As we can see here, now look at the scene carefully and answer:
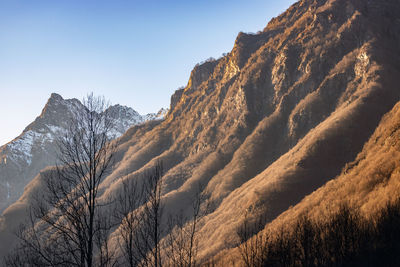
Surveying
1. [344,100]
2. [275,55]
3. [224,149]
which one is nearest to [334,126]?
[344,100]

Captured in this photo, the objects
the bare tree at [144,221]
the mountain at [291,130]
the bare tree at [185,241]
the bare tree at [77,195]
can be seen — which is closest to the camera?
the bare tree at [77,195]

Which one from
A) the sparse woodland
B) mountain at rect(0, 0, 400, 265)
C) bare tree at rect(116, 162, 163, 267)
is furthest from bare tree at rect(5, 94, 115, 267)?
mountain at rect(0, 0, 400, 265)

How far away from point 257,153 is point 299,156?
30431 millimetres

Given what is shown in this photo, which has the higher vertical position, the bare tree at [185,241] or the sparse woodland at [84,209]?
the sparse woodland at [84,209]

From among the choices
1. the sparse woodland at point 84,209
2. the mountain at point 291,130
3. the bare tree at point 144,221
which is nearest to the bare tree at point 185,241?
the sparse woodland at point 84,209

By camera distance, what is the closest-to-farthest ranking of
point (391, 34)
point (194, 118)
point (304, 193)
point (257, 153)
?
point (304, 193)
point (391, 34)
point (257, 153)
point (194, 118)

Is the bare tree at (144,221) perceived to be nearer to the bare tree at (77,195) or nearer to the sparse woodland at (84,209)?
the sparse woodland at (84,209)

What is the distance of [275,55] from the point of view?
457ft

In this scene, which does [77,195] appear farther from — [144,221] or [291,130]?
[291,130]

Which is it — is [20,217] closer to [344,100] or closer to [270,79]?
[270,79]

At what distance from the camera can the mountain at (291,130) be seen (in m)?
68.4

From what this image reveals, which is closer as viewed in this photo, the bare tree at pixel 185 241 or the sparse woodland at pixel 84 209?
the sparse woodland at pixel 84 209

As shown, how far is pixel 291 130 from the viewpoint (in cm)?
10469

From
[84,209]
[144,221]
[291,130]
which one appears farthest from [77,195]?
[291,130]
